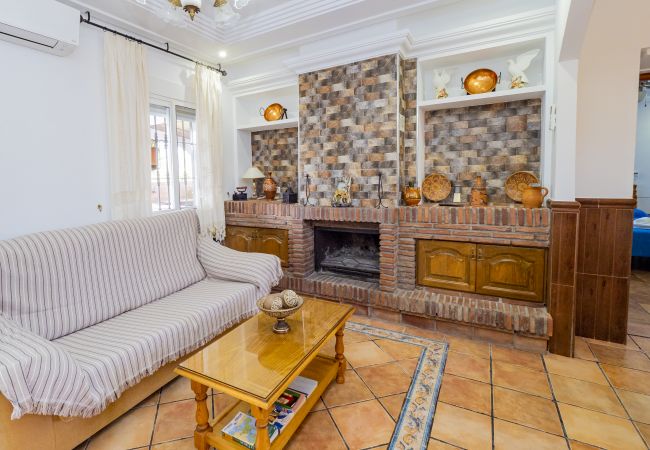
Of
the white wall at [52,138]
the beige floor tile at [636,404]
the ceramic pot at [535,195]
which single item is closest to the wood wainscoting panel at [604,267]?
the ceramic pot at [535,195]

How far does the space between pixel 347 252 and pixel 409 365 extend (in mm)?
1584

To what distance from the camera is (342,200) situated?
128 inches

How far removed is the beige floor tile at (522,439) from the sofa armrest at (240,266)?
1.77 meters

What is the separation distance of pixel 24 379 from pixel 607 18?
3.95 metres

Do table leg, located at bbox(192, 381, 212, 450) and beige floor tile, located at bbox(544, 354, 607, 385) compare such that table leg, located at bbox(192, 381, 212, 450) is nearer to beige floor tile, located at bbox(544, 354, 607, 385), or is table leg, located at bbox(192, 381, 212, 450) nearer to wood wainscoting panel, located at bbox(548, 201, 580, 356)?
Result: beige floor tile, located at bbox(544, 354, 607, 385)

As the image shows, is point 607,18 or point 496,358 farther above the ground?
point 607,18

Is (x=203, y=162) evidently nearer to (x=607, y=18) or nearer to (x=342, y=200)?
(x=342, y=200)

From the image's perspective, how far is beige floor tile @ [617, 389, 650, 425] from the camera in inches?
70.8

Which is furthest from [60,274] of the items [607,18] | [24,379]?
[607,18]

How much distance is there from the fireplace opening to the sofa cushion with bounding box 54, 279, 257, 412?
3.64ft

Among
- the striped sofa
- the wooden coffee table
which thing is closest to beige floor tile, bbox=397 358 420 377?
the wooden coffee table

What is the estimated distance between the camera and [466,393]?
6.64 ft

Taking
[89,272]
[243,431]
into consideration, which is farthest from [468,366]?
[89,272]

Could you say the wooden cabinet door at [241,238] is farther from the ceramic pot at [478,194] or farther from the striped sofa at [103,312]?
the ceramic pot at [478,194]
